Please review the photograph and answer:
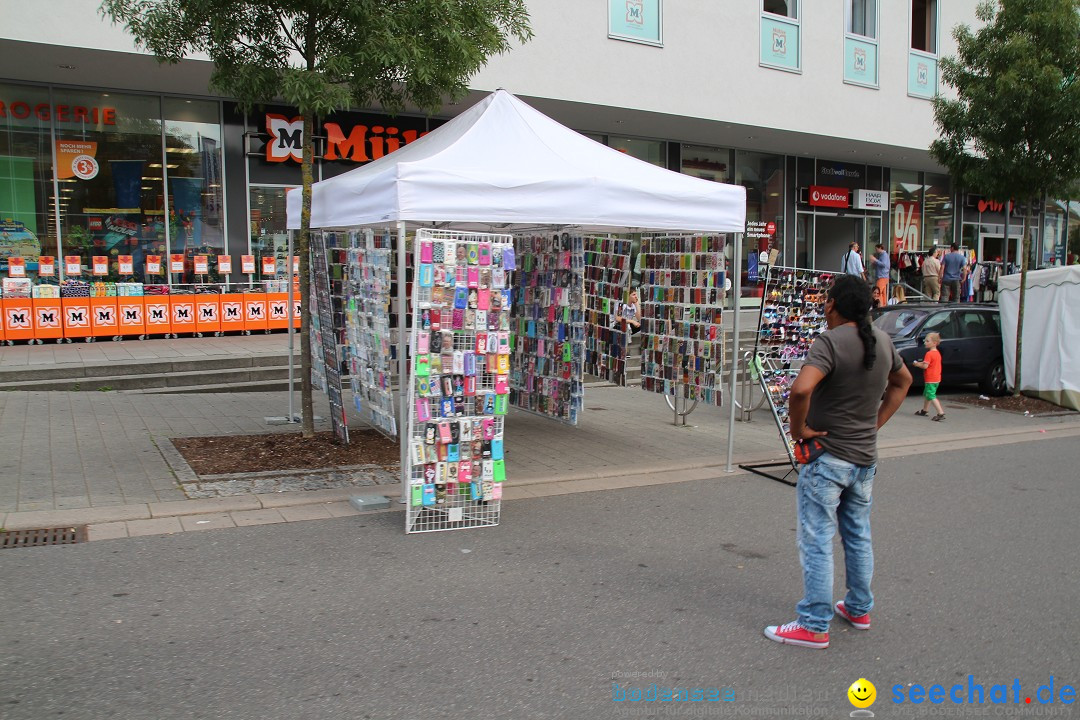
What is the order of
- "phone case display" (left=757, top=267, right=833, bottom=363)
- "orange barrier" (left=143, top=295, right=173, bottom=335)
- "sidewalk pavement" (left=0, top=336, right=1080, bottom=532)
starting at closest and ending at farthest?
1. "sidewalk pavement" (left=0, top=336, right=1080, bottom=532)
2. "phone case display" (left=757, top=267, right=833, bottom=363)
3. "orange barrier" (left=143, top=295, right=173, bottom=335)

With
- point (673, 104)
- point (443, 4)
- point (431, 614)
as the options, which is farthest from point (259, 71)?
point (673, 104)

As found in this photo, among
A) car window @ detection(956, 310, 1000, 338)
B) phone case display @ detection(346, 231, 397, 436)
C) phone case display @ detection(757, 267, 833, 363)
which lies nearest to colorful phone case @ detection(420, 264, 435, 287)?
phone case display @ detection(346, 231, 397, 436)

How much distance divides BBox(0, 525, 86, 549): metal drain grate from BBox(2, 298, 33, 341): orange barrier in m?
8.86

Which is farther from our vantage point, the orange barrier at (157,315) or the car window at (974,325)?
the orange barrier at (157,315)

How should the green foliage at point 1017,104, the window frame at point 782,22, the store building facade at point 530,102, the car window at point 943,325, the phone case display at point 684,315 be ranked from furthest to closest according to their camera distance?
the window frame at point 782,22
the store building facade at point 530,102
the car window at point 943,325
the green foliage at point 1017,104
the phone case display at point 684,315

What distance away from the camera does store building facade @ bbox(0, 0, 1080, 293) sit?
1445 centimetres

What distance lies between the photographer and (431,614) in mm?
4621

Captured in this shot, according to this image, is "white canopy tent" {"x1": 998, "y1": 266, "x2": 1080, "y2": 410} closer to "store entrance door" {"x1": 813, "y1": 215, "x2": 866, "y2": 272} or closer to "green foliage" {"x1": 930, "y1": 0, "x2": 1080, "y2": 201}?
"green foliage" {"x1": 930, "y1": 0, "x2": 1080, "y2": 201}

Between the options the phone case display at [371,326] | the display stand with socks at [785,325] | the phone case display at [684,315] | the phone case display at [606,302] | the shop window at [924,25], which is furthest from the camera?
the shop window at [924,25]

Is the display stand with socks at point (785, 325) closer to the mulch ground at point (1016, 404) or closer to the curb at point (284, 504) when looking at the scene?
the curb at point (284, 504)

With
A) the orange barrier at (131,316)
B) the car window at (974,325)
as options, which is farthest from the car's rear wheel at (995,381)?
the orange barrier at (131,316)

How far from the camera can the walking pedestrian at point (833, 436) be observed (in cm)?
418

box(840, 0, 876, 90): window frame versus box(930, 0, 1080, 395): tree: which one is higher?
box(840, 0, 876, 90): window frame

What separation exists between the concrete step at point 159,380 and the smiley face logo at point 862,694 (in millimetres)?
9961
